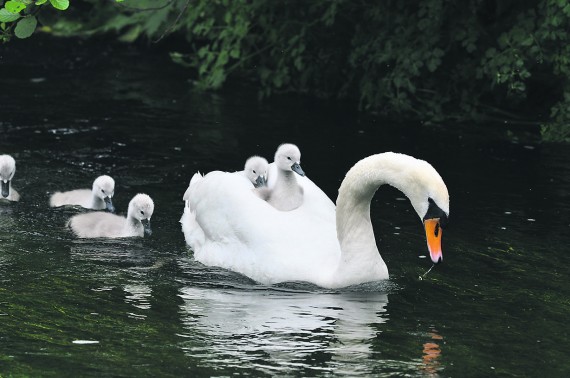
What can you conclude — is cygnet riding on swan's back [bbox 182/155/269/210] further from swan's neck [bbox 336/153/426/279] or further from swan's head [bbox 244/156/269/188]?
swan's neck [bbox 336/153/426/279]

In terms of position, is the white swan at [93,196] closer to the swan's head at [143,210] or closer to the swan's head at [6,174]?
the swan's head at [6,174]

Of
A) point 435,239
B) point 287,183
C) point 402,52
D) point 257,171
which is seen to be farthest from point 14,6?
point 402,52

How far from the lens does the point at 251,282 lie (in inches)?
375

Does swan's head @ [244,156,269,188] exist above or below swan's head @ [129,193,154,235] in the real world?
above

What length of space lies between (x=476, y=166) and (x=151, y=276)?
5.11m

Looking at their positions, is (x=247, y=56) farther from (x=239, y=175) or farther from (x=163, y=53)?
(x=239, y=175)

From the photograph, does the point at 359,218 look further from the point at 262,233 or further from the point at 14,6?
the point at 14,6

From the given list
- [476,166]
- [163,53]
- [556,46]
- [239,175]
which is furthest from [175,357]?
[163,53]

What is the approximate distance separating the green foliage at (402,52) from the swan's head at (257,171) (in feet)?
13.2

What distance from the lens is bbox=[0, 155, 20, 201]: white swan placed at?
11.7 metres

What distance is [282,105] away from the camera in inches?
663

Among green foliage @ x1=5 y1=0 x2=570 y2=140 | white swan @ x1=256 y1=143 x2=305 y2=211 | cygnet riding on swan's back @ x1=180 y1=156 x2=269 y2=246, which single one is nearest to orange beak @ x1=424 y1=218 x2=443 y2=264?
white swan @ x1=256 y1=143 x2=305 y2=211

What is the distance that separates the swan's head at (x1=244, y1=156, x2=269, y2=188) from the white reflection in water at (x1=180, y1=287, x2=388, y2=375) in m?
2.14

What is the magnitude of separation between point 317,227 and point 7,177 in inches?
131
